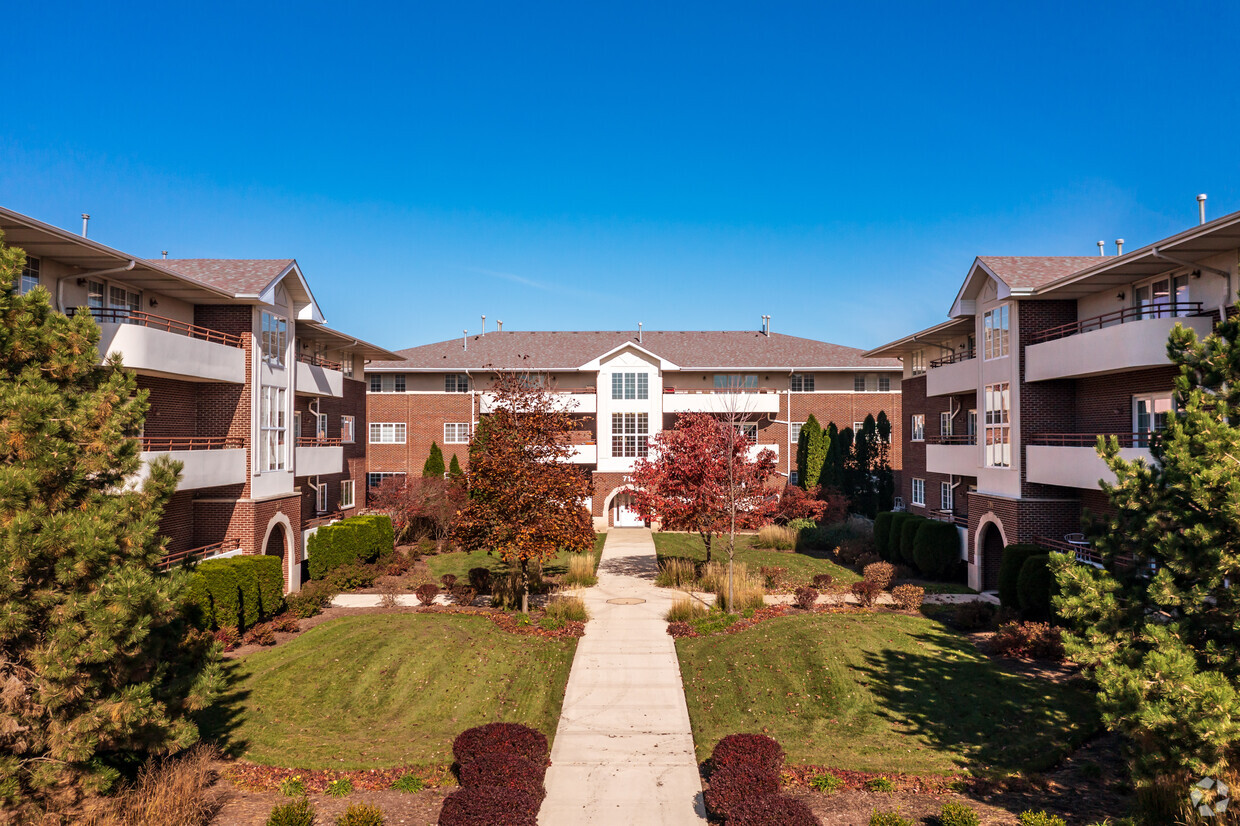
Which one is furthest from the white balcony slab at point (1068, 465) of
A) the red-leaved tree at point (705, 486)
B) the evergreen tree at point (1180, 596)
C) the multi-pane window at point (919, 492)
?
the multi-pane window at point (919, 492)

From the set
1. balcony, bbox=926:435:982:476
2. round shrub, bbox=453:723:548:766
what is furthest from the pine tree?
balcony, bbox=926:435:982:476

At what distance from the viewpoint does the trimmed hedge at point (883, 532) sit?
27.0 meters

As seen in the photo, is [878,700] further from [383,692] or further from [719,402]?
[719,402]

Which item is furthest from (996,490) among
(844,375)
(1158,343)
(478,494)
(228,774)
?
(228,774)

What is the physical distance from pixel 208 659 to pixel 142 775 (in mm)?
1554

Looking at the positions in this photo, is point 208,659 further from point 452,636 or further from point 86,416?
point 452,636

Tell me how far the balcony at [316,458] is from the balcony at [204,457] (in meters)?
3.49

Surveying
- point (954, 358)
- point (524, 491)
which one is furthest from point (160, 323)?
point (954, 358)

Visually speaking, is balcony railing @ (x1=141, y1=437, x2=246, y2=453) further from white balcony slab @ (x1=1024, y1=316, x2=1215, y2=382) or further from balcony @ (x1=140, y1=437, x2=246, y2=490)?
white balcony slab @ (x1=1024, y1=316, x2=1215, y2=382)

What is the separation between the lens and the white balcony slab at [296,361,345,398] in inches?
1021

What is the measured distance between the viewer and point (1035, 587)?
1744cm

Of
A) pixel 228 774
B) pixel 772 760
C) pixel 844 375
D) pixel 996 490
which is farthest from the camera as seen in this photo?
pixel 844 375

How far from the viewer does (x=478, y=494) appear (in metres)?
19.4

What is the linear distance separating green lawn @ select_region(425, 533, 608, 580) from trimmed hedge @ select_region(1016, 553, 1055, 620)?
43.7 ft
